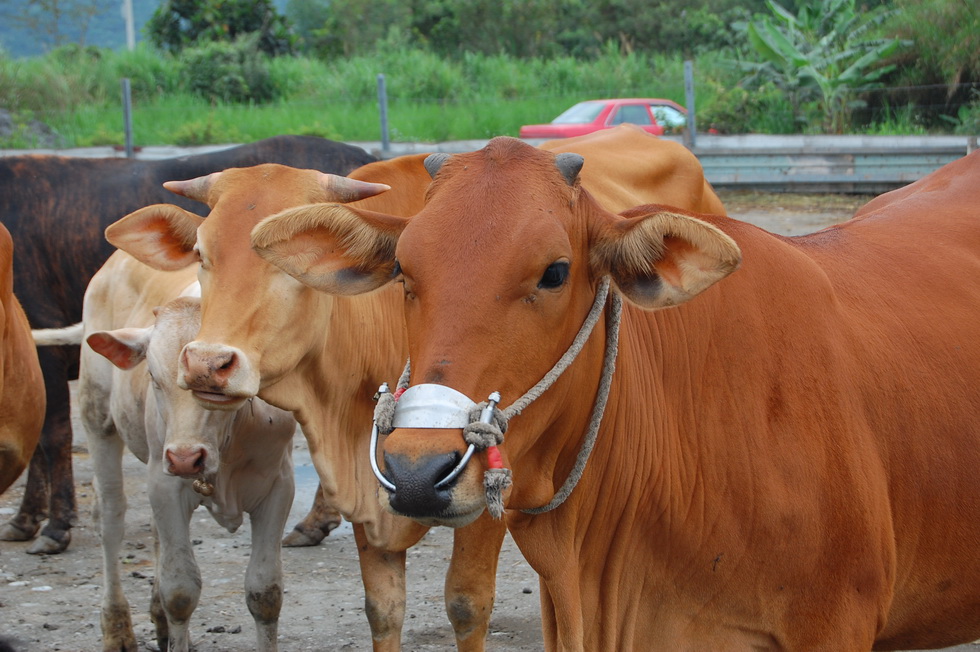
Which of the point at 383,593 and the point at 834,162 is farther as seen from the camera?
the point at 834,162

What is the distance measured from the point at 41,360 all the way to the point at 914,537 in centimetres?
496

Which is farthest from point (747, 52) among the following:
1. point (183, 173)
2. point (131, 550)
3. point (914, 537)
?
point (914, 537)

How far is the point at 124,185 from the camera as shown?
6.72 metres

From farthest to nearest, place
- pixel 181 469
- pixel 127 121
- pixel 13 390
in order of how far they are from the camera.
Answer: pixel 127 121 → pixel 13 390 → pixel 181 469

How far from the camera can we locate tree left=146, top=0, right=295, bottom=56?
3100cm

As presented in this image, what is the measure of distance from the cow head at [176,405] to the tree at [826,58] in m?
13.9

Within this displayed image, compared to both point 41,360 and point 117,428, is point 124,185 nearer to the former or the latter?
point 41,360

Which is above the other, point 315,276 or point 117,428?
point 315,276

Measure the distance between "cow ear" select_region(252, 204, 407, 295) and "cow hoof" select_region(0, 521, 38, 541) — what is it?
400 centimetres

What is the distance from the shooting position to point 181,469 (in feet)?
12.2

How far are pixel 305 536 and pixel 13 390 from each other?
71.2 inches

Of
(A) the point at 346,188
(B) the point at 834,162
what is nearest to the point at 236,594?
(A) the point at 346,188

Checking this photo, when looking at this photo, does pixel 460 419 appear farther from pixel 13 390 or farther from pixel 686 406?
pixel 13 390

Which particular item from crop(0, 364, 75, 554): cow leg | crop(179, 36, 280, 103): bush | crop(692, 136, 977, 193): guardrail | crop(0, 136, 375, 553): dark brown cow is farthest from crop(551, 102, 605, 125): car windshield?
crop(0, 364, 75, 554): cow leg
